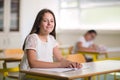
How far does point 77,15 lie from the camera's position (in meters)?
7.59

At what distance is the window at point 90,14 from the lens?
6.72 meters

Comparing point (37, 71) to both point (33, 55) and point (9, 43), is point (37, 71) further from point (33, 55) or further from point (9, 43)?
point (9, 43)

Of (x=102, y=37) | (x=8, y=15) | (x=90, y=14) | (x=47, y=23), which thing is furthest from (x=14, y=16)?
(x=47, y=23)

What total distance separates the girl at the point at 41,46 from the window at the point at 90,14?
14.3 feet

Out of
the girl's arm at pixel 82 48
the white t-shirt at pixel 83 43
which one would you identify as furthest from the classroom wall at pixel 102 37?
the girl's arm at pixel 82 48

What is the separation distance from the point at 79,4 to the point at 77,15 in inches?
12.8

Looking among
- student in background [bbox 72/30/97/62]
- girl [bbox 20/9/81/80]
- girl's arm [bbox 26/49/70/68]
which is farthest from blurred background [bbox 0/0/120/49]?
girl's arm [bbox 26/49/70/68]

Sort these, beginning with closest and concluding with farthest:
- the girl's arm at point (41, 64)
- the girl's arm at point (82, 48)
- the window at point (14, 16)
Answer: the girl's arm at point (41, 64), the girl's arm at point (82, 48), the window at point (14, 16)

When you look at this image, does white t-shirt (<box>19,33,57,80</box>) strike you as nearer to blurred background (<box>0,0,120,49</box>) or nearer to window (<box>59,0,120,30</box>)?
blurred background (<box>0,0,120,49</box>)

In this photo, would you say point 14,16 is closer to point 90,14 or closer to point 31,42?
point 90,14

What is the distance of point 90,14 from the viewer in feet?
23.9

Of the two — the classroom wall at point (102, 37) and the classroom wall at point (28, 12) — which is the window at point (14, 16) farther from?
the classroom wall at point (102, 37)

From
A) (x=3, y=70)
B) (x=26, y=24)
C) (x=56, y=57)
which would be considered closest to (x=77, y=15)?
(x=26, y=24)

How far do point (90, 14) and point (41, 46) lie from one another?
16.4ft
